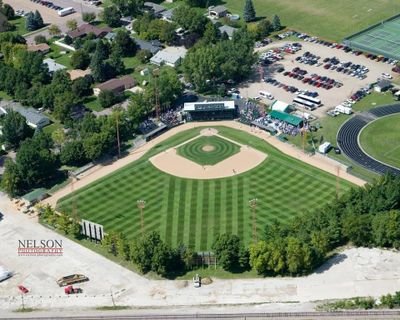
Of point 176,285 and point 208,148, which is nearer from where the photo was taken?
point 176,285

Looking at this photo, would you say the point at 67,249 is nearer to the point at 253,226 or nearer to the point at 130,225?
the point at 130,225

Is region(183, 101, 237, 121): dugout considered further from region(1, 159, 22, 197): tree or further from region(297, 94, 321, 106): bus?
region(1, 159, 22, 197): tree

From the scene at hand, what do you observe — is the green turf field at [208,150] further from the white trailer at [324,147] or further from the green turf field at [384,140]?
the green turf field at [384,140]

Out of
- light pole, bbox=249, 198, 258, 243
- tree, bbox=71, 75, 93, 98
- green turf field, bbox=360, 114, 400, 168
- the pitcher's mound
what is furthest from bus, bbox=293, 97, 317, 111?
tree, bbox=71, 75, 93, 98

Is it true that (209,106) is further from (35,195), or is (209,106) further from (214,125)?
(35,195)

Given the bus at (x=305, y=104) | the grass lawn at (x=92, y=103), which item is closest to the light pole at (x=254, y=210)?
the bus at (x=305, y=104)

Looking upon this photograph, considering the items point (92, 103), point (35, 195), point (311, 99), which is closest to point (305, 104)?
point (311, 99)
